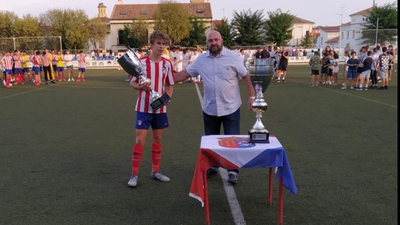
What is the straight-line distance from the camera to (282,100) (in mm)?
12672

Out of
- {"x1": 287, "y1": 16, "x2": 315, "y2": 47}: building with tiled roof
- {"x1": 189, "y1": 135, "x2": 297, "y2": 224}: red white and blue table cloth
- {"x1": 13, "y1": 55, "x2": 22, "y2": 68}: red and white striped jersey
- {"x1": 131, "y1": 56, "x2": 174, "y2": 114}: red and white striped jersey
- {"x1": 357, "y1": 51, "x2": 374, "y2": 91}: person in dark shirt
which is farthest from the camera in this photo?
{"x1": 287, "y1": 16, "x2": 315, "y2": 47}: building with tiled roof

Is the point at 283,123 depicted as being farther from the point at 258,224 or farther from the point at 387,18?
the point at 387,18

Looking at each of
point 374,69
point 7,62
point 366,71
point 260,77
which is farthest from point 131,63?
point 7,62

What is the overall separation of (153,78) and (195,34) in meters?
58.5

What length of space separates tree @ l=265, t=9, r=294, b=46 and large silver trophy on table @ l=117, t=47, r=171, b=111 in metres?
58.9

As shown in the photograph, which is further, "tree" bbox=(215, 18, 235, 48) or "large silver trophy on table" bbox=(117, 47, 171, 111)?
"tree" bbox=(215, 18, 235, 48)

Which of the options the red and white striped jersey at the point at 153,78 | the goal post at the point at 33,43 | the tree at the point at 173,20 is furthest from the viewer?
the tree at the point at 173,20

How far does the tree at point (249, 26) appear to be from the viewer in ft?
200

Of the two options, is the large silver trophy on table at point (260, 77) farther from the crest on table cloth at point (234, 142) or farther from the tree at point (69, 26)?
the tree at point (69, 26)

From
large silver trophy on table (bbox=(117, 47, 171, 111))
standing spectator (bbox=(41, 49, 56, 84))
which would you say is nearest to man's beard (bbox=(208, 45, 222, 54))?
large silver trophy on table (bbox=(117, 47, 171, 111))

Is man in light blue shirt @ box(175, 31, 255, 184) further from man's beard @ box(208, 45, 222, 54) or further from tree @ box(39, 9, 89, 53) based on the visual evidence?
tree @ box(39, 9, 89, 53)

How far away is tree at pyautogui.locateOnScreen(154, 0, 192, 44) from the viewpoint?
58312 millimetres

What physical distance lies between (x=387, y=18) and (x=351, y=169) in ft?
196

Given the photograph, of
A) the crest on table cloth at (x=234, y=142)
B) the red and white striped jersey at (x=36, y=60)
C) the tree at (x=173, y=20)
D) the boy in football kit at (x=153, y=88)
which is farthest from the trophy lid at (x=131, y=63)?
the tree at (x=173, y=20)
